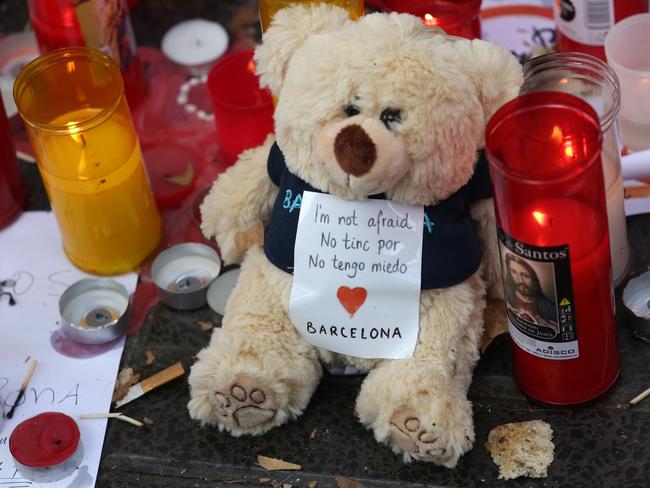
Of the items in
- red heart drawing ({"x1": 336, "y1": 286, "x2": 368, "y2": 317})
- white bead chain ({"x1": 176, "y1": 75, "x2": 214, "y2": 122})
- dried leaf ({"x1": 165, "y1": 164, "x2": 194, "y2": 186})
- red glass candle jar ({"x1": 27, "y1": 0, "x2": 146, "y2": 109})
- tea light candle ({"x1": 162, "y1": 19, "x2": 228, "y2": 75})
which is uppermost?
red glass candle jar ({"x1": 27, "y1": 0, "x2": 146, "y2": 109})

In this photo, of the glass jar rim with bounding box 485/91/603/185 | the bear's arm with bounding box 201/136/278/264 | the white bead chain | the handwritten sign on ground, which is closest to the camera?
the glass jar rim with bounding box 485/91/603/185

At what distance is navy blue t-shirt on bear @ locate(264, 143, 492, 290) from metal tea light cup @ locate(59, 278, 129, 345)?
22cm

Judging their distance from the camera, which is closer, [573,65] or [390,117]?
[390,117]

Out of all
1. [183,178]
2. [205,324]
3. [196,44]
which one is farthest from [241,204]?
[196,44]

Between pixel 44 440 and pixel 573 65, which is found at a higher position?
pixel 573 65

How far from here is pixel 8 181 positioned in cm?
127

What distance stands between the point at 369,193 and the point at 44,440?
1.37ft

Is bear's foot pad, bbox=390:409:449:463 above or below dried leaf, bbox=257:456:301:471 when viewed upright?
above

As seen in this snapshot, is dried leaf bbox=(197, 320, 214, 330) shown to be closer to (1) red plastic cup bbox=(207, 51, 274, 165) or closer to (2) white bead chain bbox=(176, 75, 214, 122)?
(1) red plastic cup bbox=(207, 51, 274, 165)

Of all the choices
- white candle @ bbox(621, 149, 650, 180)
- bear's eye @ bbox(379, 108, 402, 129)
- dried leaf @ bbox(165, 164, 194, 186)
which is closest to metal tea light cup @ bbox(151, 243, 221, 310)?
dried leaf @ bbox(165, 164, 194, 186)

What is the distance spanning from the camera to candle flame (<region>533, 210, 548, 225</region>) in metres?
0.88

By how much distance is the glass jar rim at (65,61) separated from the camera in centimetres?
109

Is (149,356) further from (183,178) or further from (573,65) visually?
(573,65)

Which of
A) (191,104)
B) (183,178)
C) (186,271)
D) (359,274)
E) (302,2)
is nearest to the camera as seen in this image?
(359,274)
